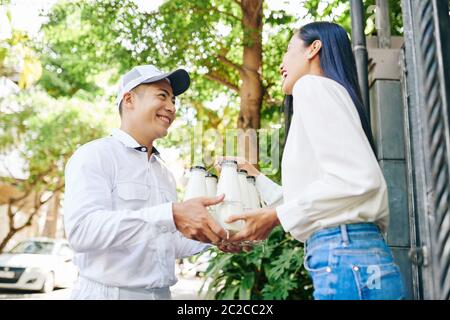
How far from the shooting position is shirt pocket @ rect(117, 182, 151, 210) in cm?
193

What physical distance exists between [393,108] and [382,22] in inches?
24.6

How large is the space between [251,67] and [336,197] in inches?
189

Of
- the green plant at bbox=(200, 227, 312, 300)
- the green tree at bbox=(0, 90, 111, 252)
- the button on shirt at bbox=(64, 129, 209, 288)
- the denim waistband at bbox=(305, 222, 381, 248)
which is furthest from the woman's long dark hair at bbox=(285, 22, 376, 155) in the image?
the green tree at bbox=(0, 90, 111, 252)

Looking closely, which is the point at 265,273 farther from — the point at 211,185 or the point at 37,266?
the point at 37,266

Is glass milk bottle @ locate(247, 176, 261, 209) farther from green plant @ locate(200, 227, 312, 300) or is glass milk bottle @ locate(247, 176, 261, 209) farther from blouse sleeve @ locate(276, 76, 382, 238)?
green plant @ locate(200, 227, 312, 300)

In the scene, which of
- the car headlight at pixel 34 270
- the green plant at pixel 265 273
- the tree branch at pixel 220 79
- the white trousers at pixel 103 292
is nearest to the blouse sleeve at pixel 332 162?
the white trousers at pixel 103 292

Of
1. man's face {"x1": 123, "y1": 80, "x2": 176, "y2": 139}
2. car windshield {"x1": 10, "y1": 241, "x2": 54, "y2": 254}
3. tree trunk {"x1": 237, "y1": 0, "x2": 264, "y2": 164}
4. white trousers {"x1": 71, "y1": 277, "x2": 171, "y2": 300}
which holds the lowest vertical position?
car windshield {"x1": 10, "y1": 241, "x2": 54, "y2": 254}

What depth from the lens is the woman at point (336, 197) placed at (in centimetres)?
135

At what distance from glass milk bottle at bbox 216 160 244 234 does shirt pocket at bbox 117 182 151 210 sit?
39 centimetres

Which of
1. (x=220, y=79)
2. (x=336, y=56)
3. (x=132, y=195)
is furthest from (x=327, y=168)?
(x=220, y=79)

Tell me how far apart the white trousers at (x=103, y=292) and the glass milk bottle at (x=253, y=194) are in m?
0.55

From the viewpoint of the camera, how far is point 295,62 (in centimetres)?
170
